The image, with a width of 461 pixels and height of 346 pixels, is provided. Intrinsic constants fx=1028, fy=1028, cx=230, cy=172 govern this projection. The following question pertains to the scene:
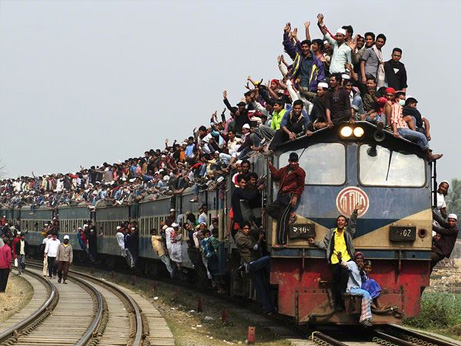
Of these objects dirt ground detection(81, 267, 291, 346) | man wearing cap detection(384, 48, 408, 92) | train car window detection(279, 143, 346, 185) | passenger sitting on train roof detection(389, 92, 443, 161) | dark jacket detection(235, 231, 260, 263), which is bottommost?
dirt ground detection(81, 267, 291, 346)

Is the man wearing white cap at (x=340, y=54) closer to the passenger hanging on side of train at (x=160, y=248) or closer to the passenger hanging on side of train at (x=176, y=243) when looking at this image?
the passenger hanging on side of train at (x=176, y=243)

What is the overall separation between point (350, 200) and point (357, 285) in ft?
4.39

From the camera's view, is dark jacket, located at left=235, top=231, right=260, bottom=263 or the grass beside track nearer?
dark jacket, located at left=235, top=231, right=260, bottom=263

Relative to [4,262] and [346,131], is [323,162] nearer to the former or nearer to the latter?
[346,131]

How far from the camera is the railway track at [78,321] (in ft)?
53.4

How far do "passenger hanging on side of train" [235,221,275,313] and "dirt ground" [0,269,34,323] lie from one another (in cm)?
593

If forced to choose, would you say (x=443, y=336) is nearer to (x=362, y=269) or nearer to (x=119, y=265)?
(x=362, y=269)

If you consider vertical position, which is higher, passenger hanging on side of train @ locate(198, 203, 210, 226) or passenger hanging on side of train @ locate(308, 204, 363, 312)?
passenger hanging on side of train @ locate(198, 203, 210, 226)

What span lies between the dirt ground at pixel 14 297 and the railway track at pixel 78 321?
24 centimetres

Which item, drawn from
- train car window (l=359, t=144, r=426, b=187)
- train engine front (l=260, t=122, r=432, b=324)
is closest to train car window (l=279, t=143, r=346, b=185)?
train engine front (l=260, t=122, r=432, b=324)

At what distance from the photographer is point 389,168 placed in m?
15.4

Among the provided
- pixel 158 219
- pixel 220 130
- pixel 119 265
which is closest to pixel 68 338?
pixel 220 130

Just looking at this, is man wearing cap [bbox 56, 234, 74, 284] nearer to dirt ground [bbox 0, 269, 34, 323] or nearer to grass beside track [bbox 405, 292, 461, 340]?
dirt ground [bbox 0, 269, 34, 323]

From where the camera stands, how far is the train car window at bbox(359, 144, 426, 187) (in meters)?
15.3
